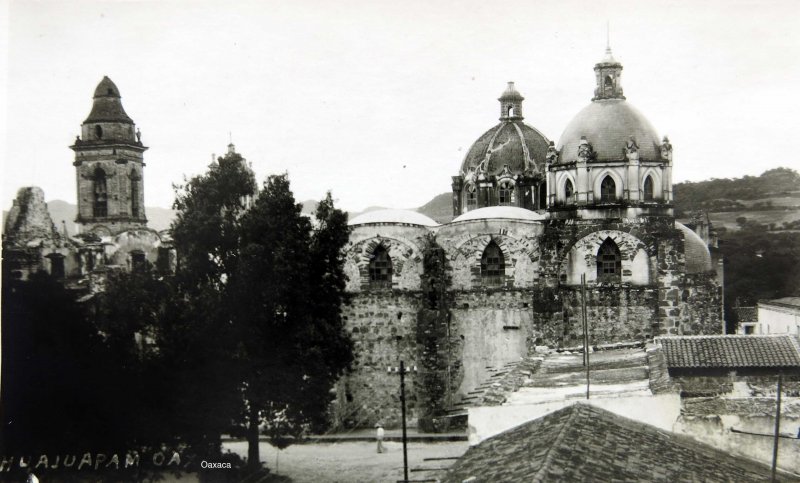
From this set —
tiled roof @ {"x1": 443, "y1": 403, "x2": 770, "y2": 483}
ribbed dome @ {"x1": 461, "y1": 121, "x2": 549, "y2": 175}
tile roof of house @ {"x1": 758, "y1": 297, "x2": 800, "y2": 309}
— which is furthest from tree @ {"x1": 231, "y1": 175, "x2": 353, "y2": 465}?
tile roof of house @ {"x1": 758, "y1": 297, "x2": 800, "y2": 309}

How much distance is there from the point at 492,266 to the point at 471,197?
5814mm

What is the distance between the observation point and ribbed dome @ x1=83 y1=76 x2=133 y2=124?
75.8 feet

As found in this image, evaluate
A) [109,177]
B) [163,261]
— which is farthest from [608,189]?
[109,177]

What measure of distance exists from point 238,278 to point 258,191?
2.61 metres

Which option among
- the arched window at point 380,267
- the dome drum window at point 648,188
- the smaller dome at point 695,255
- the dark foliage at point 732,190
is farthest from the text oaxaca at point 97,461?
the smaller dome at point 695,255

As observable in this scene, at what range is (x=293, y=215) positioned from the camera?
2327cm

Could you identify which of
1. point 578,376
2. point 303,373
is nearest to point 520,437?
point 578,376

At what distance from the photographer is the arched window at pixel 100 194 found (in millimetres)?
27656

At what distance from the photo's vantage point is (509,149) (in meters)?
35.1

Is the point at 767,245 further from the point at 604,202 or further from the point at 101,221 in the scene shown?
the point at 101,221

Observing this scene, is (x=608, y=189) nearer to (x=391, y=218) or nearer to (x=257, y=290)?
(x=391, y=218)

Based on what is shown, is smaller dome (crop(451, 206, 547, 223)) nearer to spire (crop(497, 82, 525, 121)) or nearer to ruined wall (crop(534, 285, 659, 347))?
ruined wall (crop(534, 285, 659, 347))

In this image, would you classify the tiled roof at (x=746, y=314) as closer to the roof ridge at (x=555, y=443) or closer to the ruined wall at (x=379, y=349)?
the ruined wall at (x=379, y=349)

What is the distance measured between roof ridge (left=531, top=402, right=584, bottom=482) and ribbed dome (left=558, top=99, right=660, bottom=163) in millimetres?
13828
